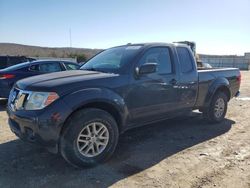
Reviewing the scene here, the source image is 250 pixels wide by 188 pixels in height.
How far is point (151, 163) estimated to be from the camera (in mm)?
4492

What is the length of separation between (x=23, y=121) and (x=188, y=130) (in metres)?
3.64

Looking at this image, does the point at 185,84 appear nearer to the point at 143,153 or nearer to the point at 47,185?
the point at 143,153

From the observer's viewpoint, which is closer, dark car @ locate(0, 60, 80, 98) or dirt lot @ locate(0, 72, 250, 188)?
dirt lot @ locate(0, 72, 250, 188)

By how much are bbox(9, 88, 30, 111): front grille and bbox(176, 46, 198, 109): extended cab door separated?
2846mm

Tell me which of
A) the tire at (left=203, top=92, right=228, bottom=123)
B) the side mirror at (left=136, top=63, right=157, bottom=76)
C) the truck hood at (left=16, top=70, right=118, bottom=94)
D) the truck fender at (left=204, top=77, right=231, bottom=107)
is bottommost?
the tire at (left=203, top=92, right=228, bottom=123)

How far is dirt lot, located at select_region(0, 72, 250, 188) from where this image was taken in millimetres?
3883

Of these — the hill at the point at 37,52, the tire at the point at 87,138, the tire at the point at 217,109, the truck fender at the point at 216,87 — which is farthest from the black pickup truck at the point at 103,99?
the hill at the point at 37,52

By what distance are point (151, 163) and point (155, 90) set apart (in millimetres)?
1314

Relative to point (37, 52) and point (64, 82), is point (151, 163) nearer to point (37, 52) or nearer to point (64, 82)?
point (64, 82)

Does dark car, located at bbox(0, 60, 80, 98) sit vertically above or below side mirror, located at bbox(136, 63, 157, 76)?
below

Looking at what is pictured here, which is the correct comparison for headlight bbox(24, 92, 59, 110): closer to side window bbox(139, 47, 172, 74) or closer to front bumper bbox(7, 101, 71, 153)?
front bumper bbox(7, 101, 71, 153)

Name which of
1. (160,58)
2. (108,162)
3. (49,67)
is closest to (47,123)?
(108,162)

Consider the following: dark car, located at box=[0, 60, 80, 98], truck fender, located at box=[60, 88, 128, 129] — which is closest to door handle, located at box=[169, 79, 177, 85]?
truck fender, located at box=[60, 88, 128, 129]

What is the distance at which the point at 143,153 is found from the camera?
16.1ft
